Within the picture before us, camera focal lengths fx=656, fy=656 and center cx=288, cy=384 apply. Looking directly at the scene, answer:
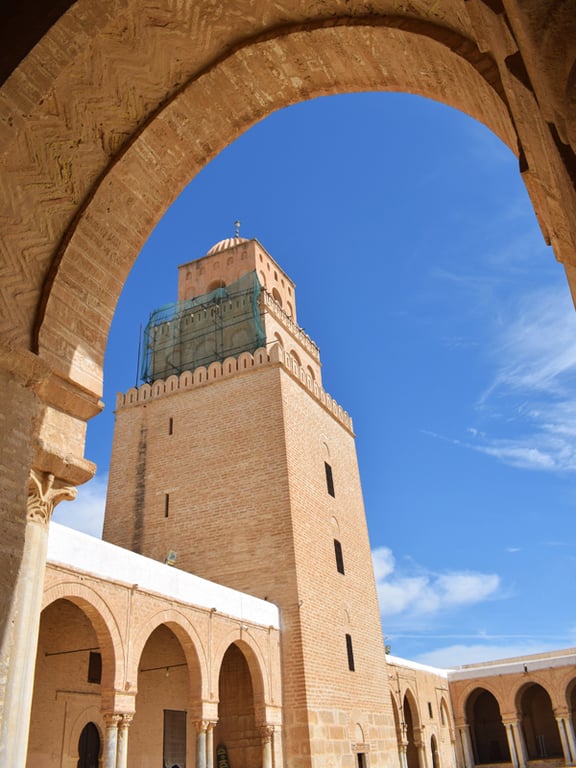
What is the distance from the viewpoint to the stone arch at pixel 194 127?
131 inches

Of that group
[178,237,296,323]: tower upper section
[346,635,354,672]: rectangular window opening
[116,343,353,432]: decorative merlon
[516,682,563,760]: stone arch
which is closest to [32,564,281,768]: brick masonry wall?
[346,635,354,672]: rectangular window opening

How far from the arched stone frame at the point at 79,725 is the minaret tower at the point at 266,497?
11.4 ft

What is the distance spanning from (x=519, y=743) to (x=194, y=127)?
23.6 metres

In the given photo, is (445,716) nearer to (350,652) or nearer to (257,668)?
(350,652)

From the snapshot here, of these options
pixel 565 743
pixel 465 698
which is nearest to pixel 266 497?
pixel 465 698

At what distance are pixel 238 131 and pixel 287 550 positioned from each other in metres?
10.6

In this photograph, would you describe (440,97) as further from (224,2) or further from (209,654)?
(209,654)

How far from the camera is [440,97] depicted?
11.3 feet

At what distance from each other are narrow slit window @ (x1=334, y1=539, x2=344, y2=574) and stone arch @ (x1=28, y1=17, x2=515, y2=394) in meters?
12.7

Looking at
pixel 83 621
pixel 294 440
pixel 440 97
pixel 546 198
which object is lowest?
pixel 546 198

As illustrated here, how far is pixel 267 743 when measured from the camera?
11.6 meters

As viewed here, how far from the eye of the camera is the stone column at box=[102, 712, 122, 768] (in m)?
8.59

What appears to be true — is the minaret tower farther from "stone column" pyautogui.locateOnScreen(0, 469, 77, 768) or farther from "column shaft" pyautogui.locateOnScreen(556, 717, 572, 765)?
"stone column" pyautogui.locateOnScreen(0, 469, 77, 768)

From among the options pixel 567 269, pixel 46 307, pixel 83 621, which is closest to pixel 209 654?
pixel 83 621
